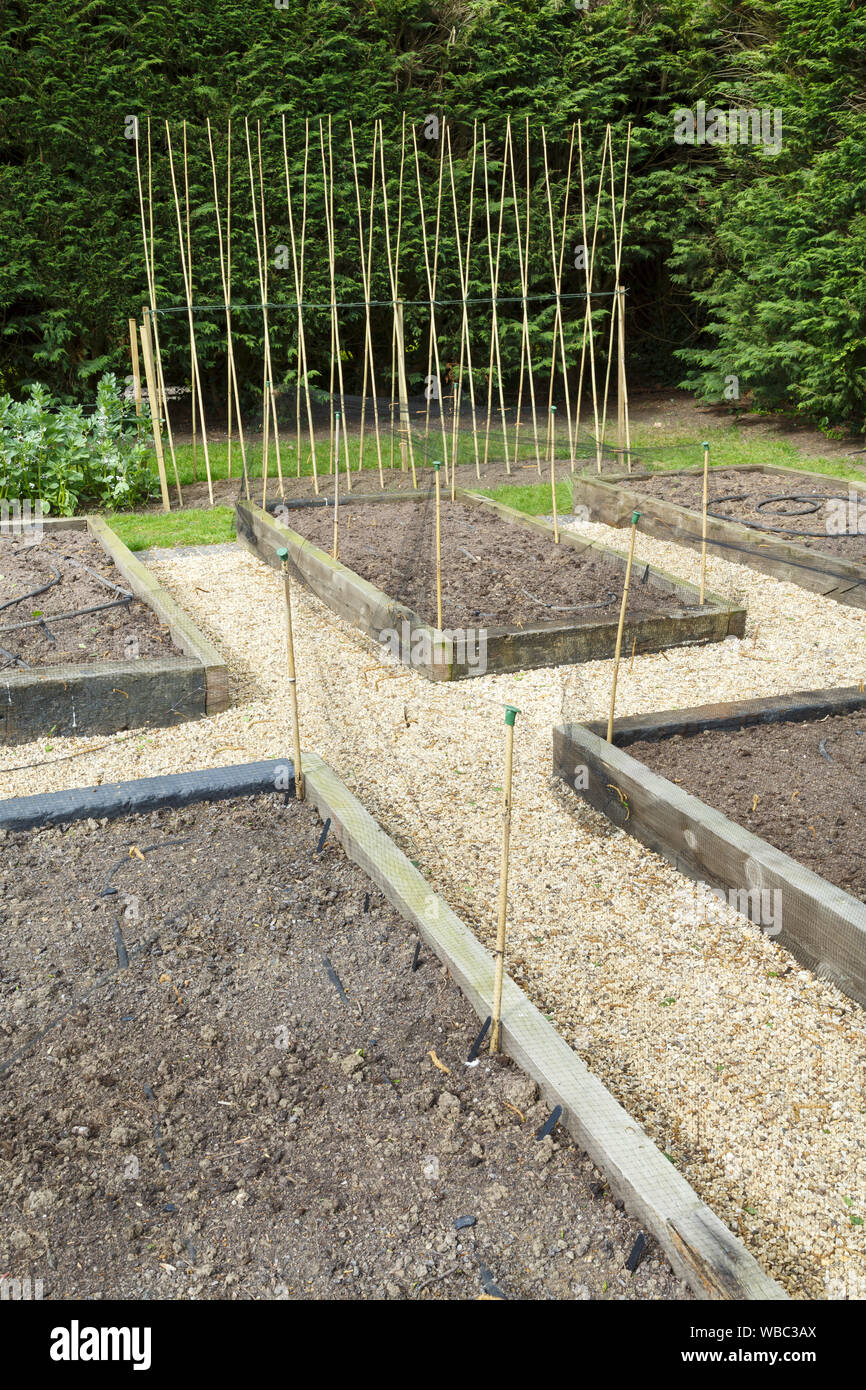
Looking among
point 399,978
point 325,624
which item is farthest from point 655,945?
point 325,624

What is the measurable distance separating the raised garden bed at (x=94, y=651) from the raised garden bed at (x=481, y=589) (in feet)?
3.29

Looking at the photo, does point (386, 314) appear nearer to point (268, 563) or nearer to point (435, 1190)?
point (268, 563)

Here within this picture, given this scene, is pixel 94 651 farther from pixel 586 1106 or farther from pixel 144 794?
pixel 586 1106

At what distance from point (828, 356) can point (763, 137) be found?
3229 millimetres

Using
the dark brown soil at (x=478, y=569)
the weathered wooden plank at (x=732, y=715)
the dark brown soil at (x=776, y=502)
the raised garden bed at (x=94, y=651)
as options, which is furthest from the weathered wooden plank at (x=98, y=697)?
the dark brown soil at (x=776, y=502)

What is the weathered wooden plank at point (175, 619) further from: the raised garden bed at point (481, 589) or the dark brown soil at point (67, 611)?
the raised garden bed at point (481, 589)

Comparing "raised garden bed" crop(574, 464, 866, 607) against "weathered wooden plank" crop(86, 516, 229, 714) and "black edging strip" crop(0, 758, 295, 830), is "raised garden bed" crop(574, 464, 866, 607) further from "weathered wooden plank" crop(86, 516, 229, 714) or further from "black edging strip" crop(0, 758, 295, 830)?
"black edging strip" crop(0, 758, 295, 830)

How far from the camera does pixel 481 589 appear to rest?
571 cm

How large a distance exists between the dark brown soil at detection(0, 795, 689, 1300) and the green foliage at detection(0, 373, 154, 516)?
16.3ft

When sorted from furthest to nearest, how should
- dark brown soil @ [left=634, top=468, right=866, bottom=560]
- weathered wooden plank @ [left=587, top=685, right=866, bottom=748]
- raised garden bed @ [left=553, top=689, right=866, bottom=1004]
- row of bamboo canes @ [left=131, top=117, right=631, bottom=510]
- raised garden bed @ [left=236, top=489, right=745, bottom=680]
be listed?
row of bamboo canes @ [left=131, top=117, right=631, bottom=510], dark brown soil @ [left=634, top=468, right=866, bottom=560], raised garden bed @ [left=236, top=489, right=745, bottom=680], weathered wooden plank @ [left=587, top=685, right=866, bottom=748], raised garden bed @ [left=553, top=689, right=866, bottom=1004]

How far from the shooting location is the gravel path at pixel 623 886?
2191 millimetres

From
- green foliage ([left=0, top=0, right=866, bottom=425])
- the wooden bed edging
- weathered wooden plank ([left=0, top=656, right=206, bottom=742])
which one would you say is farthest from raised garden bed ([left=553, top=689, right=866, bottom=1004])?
green foliage ([left=0, top=0, right=866, bottom=425])

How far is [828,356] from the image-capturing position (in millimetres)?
10016

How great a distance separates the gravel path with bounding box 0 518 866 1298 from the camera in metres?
2.19
